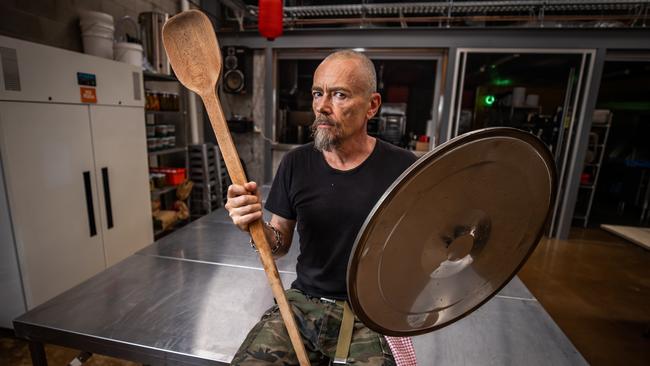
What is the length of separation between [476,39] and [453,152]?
3.82m

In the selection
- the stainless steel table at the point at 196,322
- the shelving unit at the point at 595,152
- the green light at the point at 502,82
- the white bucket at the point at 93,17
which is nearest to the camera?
the stainless steel table at the point at 196,322

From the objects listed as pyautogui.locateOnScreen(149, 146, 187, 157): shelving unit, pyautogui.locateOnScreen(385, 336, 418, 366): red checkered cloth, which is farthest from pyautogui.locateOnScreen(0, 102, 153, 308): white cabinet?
pyautogui.locateOnScreen(385, 336, 418, 366): red checkered cloth

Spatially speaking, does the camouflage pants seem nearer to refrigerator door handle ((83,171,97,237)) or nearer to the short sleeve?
the short sleeve

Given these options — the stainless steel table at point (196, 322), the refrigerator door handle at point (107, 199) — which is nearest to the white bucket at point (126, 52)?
the refrigerator door handle at point (107, 199)

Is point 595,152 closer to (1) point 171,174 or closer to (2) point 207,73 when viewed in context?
(2) point 207,73

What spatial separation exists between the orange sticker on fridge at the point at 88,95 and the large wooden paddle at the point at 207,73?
2.03 metres

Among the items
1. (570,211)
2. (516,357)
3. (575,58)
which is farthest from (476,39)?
(516,357)

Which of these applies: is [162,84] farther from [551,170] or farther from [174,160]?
[551,170]

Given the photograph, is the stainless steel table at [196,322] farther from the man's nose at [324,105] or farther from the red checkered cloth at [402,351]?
the man's nose at [324,105]

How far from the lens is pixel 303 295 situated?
43.7 inches

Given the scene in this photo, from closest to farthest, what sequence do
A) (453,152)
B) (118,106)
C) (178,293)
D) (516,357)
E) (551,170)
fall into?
(453,152)
(551,170)
(516,357)
(178,293)
(118,106)

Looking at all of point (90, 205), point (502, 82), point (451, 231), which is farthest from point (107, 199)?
point (502, 82)

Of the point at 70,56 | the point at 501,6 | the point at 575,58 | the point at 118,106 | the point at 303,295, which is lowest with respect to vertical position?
the point at 303,295

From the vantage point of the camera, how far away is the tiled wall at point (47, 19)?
2.22 metres
